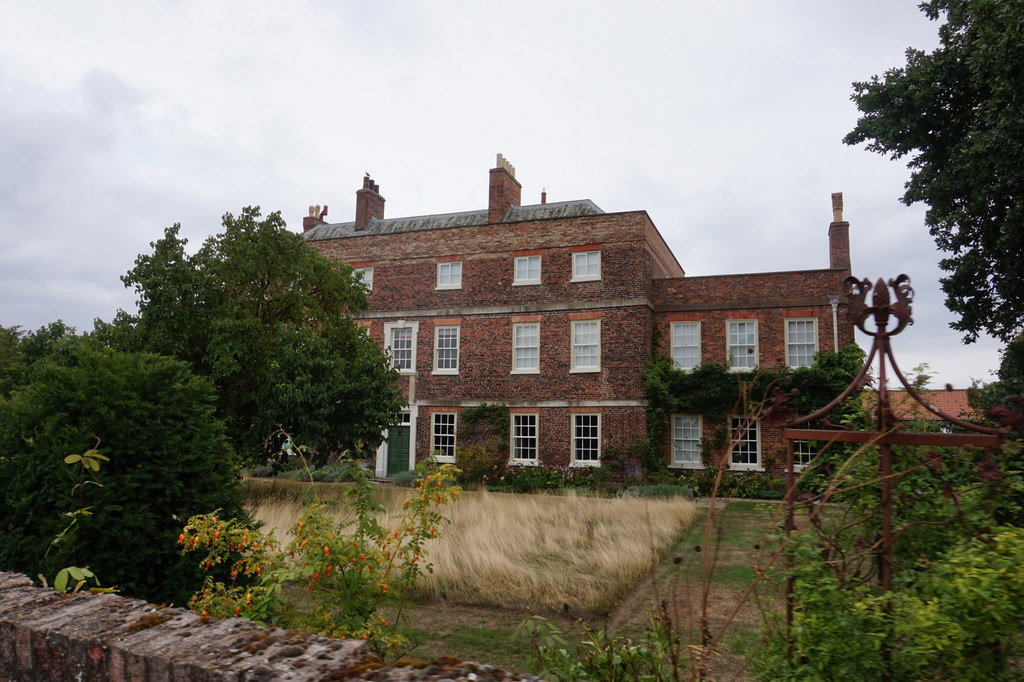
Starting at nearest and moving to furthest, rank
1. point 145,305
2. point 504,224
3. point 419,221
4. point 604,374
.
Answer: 1. point 145,305
2. point 604,374
3. point 504,224
4. point 419,221

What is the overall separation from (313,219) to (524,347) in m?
15.5

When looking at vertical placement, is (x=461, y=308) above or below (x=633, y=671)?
above

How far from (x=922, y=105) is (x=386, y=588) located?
16.7 metres

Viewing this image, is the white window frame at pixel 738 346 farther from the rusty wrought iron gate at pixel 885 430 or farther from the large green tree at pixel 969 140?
the rusty wrought iron gate at pixel 885 430

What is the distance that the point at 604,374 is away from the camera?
77.7 feet

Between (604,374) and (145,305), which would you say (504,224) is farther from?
(145,305)

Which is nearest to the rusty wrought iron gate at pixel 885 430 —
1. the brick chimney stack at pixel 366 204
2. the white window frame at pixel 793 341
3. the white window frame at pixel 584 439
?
the white window frame at pixel 584 439

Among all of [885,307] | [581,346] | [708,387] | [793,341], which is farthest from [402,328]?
[885,307]

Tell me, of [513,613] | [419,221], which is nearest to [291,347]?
[513,613]

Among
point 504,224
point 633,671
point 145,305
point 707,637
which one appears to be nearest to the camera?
point 707,637

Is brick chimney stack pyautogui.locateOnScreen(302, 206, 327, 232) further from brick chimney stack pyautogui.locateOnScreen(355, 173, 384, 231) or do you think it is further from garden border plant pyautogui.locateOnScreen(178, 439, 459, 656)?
garden border plant pyautogui.locateOnScreen(178, 439, 459, 656)

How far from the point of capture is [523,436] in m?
24.4

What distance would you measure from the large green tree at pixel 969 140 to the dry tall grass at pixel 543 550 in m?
8.55

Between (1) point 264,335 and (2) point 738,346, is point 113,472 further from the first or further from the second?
(2) point 738,346
